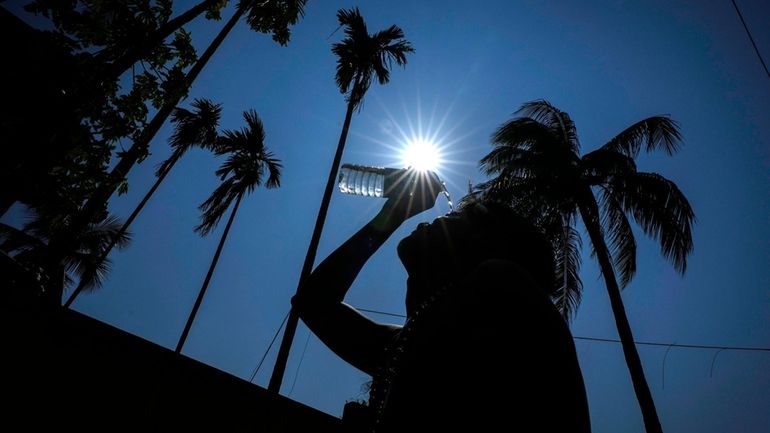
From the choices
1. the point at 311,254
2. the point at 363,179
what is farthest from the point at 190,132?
the point at 363,179

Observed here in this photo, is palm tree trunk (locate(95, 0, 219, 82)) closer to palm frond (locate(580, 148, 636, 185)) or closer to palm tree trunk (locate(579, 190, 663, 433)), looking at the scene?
palm tree trunk (locate(579, 190, 663, 433))

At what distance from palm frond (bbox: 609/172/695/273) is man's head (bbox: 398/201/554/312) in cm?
1051

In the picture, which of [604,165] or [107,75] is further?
[604,165]

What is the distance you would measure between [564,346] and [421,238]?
628 millimetres

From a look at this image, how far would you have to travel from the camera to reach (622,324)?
8.08m

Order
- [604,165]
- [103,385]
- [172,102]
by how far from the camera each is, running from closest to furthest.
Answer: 1. [103,385]
2. [172,102]
3. [604,165]

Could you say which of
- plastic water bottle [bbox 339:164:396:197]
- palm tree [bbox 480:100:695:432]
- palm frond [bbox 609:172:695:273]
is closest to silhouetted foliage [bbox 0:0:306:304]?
plastic water bottle [bbox 339:164:396:197]

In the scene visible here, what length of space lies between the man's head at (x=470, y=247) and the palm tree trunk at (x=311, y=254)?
480cm

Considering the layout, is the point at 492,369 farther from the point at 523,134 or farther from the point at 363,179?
the point at 523,134

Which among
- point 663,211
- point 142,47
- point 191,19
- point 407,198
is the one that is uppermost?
point 663,211

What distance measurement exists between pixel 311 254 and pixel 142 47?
5454 mm

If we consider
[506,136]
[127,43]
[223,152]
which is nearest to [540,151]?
[506,136]

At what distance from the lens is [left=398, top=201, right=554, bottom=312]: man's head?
1107 millimetres

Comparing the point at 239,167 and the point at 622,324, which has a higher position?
the point at 239,167
